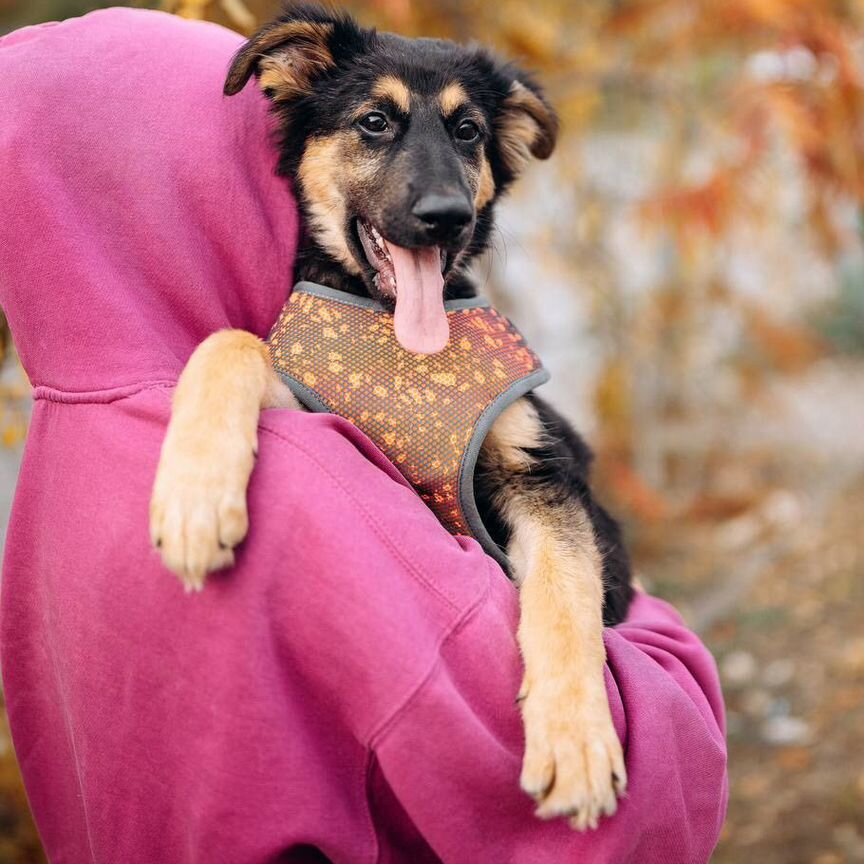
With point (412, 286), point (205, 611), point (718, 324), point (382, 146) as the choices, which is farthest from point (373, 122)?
point (718, 324)

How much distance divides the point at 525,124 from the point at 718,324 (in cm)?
550

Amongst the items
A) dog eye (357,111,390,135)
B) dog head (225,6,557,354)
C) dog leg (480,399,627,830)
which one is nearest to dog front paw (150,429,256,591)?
dog leg (480,399,627,830)

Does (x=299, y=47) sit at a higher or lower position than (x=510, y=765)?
higher

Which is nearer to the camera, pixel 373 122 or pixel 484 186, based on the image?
pixel 373 122

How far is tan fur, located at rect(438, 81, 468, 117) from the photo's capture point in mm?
2531

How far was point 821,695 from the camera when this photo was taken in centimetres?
501

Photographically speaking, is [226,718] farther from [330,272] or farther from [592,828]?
[330,272]

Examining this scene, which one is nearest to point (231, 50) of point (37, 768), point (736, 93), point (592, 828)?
point (37, 768)

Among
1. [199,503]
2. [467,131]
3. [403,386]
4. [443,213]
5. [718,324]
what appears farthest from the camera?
[718,324]

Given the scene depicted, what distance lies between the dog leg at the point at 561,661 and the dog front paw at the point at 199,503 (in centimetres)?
57

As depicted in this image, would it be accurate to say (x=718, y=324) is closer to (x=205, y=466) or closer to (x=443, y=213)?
(x=443, y=213)

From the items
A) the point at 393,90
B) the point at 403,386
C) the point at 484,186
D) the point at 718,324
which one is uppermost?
the point at 393,90

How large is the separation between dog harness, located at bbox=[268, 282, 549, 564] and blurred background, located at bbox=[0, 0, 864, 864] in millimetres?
787

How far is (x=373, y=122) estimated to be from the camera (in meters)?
2.51
